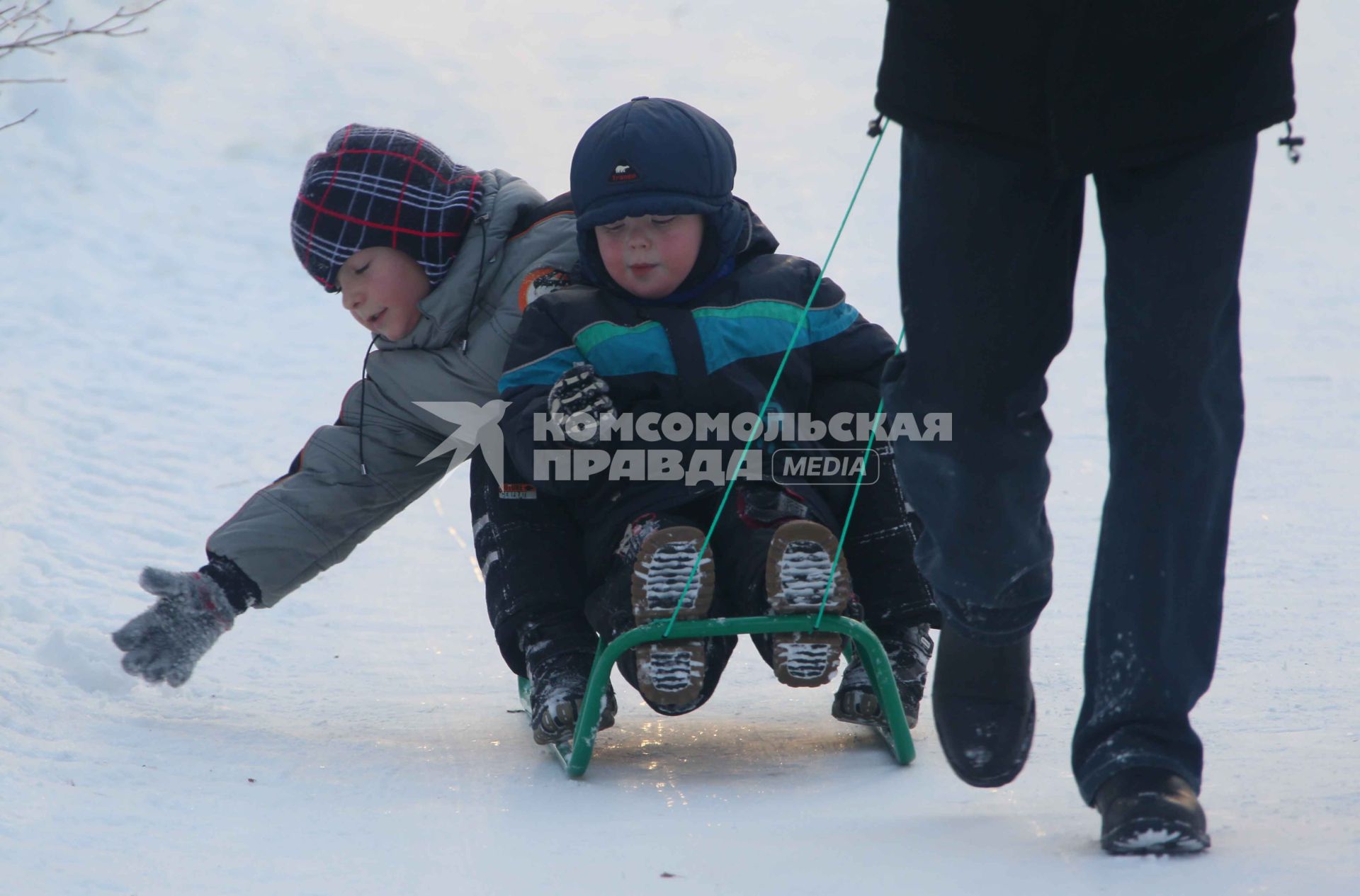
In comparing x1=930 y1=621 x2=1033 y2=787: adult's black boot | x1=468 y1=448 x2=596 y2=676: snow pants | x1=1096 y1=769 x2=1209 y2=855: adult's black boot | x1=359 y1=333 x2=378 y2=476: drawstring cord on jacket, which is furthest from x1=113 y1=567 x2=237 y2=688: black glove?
x1=1096 y1=769 x2=1209 y2=855: adult's black boot

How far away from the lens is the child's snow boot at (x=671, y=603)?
1933mm

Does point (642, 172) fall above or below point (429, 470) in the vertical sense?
above

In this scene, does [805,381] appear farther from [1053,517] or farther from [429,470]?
[1053,517]

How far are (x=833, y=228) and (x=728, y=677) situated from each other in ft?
15.5

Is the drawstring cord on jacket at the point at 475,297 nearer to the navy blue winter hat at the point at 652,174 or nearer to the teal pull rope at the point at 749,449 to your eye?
the navy blue winter hat at the point at 652,174

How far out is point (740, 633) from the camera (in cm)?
190

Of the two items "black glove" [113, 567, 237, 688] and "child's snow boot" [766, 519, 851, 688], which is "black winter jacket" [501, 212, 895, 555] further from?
"black glove" [113, 567, 237, 688]

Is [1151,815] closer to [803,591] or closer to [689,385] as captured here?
[803,591]

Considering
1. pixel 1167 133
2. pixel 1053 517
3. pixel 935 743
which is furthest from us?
pixel 1053 517

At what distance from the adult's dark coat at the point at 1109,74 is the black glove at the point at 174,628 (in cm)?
155

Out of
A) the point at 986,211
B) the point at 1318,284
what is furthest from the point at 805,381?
the point at 1318,284

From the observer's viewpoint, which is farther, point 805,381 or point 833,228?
point 833,228

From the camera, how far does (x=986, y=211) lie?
4.82ft

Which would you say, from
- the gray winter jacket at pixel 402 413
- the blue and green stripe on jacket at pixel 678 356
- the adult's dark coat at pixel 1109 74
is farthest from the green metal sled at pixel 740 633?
the adult's dark coat at pixel 1109 74
